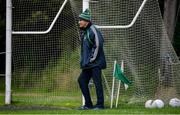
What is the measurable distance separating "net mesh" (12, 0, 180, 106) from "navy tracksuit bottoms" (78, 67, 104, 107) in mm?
1193

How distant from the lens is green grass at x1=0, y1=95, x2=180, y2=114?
11.5 m

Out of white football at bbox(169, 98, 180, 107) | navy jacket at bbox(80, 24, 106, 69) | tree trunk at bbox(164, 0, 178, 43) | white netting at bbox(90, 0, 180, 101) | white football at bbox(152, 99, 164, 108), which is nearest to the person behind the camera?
navy jacket at bbox(80, 24, 106, 69)

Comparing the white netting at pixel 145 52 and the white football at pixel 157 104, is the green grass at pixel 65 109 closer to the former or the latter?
the white football at pixel 157 104

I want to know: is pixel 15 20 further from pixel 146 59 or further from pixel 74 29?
pixel 146 59

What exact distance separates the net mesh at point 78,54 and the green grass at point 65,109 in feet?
0.58

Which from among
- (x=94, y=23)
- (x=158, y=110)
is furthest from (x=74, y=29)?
(x=158, y=110)

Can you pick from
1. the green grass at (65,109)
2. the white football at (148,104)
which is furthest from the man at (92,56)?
the white football at (148,104)

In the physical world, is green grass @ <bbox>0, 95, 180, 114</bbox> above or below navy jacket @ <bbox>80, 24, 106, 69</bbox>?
below

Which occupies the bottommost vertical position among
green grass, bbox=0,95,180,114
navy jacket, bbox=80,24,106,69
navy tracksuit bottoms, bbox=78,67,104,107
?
green grass, bbox=0,95,180,114

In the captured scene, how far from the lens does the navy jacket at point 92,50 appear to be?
468 inches

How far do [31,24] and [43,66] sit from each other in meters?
1.50

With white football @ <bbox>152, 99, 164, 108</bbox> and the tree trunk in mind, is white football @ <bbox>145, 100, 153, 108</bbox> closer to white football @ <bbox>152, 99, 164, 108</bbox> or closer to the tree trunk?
white football @ <bbox>152, 99, 164, 108</bbox>

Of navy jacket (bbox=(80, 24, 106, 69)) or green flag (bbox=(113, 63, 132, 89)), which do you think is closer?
navy jacket (bbox=(80, 24, 106, 69))

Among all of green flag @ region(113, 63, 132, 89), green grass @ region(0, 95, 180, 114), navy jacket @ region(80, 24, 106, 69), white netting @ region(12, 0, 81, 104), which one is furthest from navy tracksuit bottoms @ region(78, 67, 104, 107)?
white netting @ region(12, 0, 81, 104)
